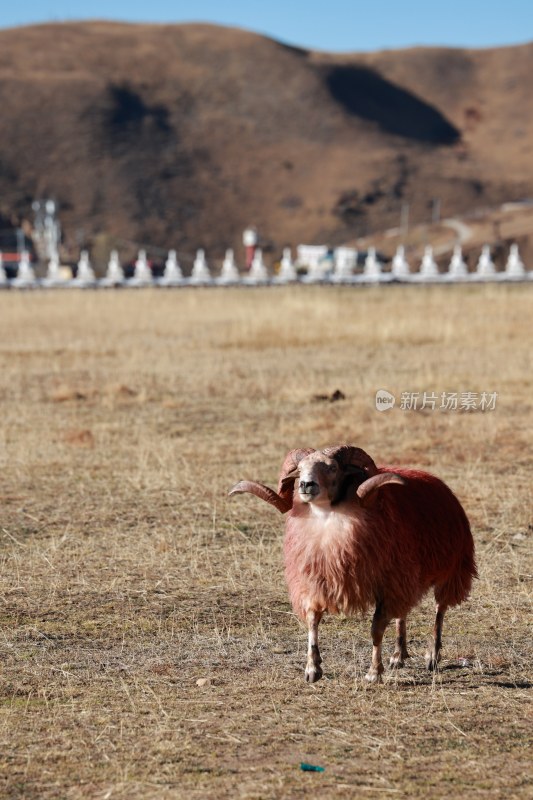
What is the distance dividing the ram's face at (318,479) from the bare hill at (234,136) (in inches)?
3564

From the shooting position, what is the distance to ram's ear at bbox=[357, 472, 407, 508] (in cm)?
526

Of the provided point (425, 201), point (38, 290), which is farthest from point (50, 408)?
point (425, 201)

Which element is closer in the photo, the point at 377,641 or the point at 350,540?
the point at 350,540

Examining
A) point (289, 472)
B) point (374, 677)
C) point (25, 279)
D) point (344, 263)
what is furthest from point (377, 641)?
point (344, 263)

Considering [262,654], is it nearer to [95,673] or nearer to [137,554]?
[95,673]

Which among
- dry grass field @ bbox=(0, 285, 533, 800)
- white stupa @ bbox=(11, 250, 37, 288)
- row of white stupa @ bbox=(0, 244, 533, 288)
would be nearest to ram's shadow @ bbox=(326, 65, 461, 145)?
row of white stupa @ bbox=(0, 244, 533, 288)

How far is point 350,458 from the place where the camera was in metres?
5.37

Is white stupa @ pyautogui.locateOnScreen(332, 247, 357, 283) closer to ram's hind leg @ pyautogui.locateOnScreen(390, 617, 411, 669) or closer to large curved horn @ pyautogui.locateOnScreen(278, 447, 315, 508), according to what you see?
ram's hind leg @ pyautogui.locateOnScreen(390, 617, 411, 669)

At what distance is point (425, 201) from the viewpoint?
10888 centimetres

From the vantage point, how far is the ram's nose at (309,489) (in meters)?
5.09

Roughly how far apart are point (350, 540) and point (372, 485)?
24 cm

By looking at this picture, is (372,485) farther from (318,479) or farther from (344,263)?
(344,263)

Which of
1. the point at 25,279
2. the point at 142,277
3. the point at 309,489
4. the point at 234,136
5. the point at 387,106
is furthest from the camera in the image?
the point at 387,106

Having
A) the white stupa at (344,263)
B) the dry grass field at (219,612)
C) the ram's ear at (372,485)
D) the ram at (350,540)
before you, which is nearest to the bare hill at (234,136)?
the white stupa at (344,263)
